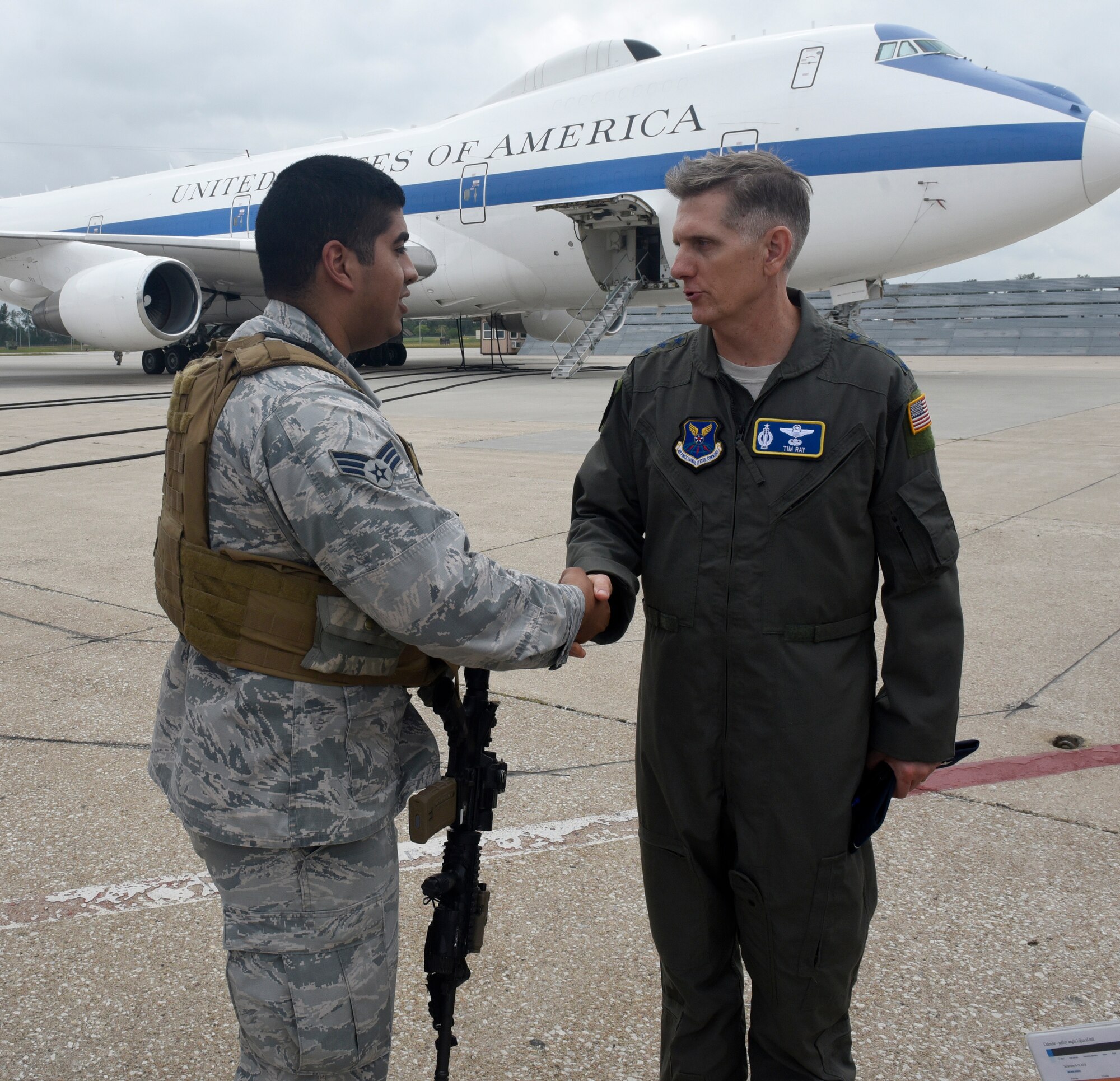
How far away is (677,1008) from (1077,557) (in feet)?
15.8

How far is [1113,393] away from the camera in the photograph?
16.0 meters

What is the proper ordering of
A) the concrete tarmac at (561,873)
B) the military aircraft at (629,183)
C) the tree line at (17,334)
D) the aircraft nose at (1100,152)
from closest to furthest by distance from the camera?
1. the concrete tarmac at (561,873)
2. the aircraft nose at (1100,152)
3. the military aircraft at (629,183)
4. the tree line at (17,334)

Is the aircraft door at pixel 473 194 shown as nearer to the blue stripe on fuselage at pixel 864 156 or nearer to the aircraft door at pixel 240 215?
the blue stripe on fuselage at pixel 864 156

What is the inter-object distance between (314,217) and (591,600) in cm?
82

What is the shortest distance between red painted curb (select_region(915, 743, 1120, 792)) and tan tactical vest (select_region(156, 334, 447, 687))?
2.26 meters

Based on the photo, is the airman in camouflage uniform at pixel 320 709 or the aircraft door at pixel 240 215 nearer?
the airman in camouflage uniform at pixel 320 709

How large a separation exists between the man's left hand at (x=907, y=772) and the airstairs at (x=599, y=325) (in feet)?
52.9

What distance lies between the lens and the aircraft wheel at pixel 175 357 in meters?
22.0

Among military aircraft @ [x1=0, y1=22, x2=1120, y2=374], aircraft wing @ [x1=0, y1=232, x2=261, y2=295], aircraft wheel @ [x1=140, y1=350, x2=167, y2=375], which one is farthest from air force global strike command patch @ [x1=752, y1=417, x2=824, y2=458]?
aircraft wheel @ [x1=140, y1=350, x2=167, y2=375]

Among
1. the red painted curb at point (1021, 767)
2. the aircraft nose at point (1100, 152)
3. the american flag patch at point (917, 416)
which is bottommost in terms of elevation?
the red painted curb at point (1021, 767)

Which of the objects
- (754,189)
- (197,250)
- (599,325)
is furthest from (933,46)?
(754,189)

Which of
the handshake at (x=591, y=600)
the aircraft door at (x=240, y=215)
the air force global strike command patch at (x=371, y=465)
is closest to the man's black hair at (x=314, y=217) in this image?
the air force global strike command patch at (x=371, y=465)

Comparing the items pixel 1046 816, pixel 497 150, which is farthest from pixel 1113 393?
pixel 1046 816

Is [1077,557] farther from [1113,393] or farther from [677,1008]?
[1113,393]
